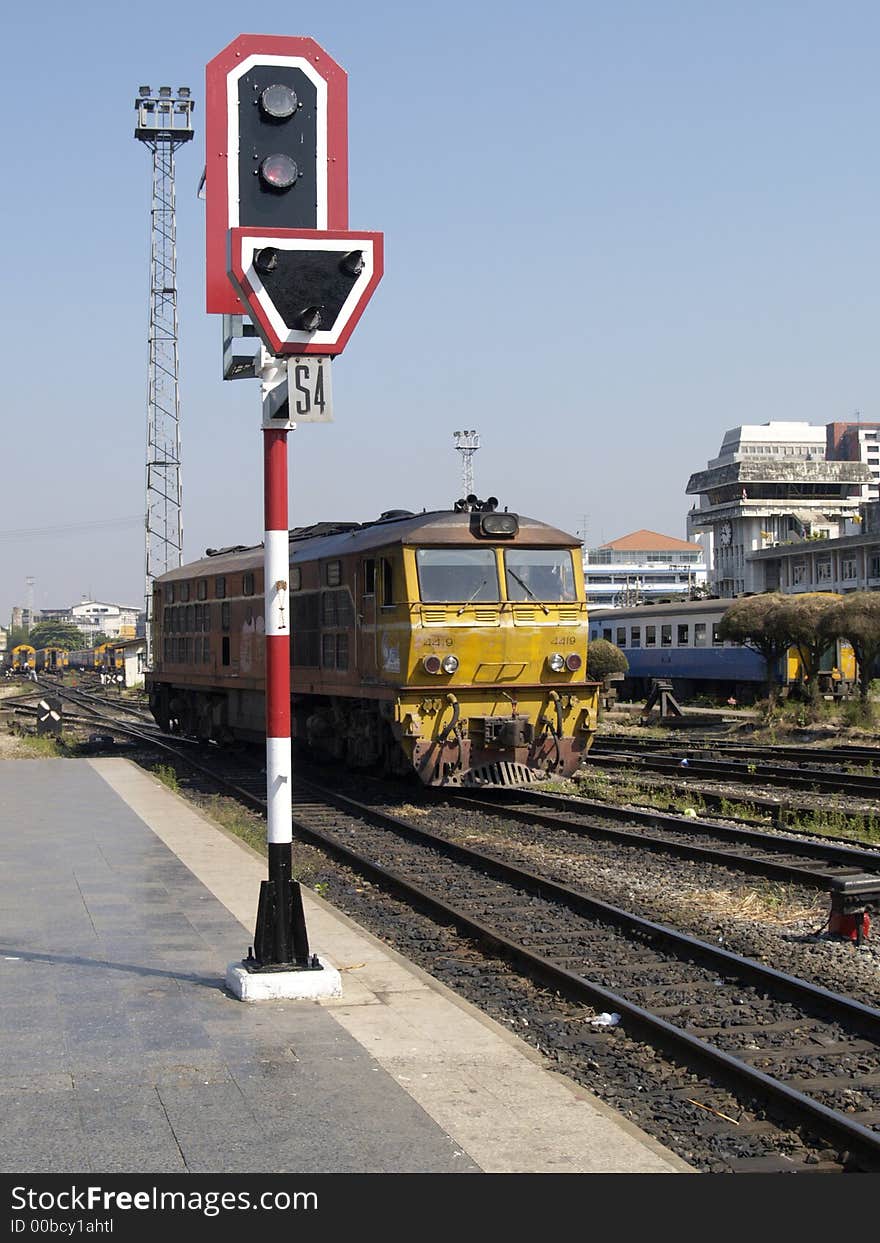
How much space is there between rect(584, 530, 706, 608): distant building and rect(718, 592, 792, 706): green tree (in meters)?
91.4

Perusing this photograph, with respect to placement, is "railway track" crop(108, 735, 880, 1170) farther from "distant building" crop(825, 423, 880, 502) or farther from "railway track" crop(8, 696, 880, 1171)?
"distant building" crop(825, 423, 880, 502)

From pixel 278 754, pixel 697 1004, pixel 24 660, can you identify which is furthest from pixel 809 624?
pixel 24 660

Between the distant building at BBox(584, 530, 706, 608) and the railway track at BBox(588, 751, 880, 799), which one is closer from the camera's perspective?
the railway track at BBox(588, 751, 880, 799)

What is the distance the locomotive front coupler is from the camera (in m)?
8.55

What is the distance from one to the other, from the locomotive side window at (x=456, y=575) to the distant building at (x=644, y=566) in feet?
352

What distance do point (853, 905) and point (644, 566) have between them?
13031cm

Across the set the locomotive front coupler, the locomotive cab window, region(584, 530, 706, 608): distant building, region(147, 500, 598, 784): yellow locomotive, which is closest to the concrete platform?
the locomotive front coupler

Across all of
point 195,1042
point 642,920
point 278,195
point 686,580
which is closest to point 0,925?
point 195,1042

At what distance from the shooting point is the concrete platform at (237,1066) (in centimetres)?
455

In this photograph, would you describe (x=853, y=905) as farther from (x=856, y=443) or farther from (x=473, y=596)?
(x=856, y=443)

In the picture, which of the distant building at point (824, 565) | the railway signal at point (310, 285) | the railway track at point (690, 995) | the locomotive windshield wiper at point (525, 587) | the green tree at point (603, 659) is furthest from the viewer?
the distant building at point (824, 565)

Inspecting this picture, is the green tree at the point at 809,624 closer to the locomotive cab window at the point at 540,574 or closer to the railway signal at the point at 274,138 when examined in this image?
the locomotive cab window at the point at 540,574

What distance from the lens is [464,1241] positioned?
3.86 metres

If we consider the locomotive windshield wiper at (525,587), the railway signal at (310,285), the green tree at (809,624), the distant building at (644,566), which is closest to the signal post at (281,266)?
the railway signal at (310,285)
